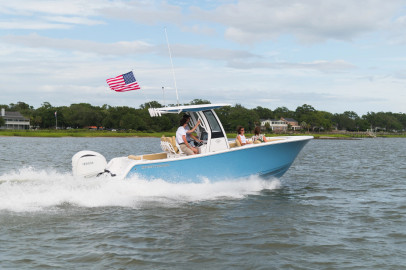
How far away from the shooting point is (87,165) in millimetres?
11266

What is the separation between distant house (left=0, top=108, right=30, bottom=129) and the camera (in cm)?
13062

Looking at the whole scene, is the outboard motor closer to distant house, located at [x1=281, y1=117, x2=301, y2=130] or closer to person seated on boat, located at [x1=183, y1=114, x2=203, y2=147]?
person seated on boat, located at [x1=183, y1=114, x2=203, y2=147]

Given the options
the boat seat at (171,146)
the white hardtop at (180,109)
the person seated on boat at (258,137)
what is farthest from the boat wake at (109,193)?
the white hardtop at (180,109)

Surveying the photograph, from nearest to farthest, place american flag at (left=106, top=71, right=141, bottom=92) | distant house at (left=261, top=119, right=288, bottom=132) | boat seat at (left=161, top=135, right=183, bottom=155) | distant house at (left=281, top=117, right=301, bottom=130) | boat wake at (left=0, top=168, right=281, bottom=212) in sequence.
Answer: boat wake at (left=0, top=168, right=281, bottom=212) < american flag at (left=106, top=71, right=141, bottom=92) < boat seat at (left=161, top=135, right=183, bottom=155) < distant house at (left=261, top=119, right=288, bottom=132) < distant house at (left=281, top=117, right=301, bottom=130)

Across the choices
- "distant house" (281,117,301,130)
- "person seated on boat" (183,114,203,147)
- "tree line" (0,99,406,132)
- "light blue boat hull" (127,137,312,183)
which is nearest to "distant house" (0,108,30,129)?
"tree line" (0,99,406,132)

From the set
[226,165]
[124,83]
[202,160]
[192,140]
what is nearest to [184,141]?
[192,140]

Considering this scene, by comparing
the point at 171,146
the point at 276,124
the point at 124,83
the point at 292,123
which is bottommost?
the point at 171,146

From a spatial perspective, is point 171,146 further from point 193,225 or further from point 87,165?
point 193,225

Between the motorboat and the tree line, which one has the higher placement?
the tree line

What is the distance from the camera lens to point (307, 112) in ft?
619

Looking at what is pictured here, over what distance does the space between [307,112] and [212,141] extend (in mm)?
182825

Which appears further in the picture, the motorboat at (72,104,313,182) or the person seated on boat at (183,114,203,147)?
the person seated on boat at (183,114,203,147)

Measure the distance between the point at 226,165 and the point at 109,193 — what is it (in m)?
3.22

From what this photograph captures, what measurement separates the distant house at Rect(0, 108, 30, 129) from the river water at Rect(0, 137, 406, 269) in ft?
425
